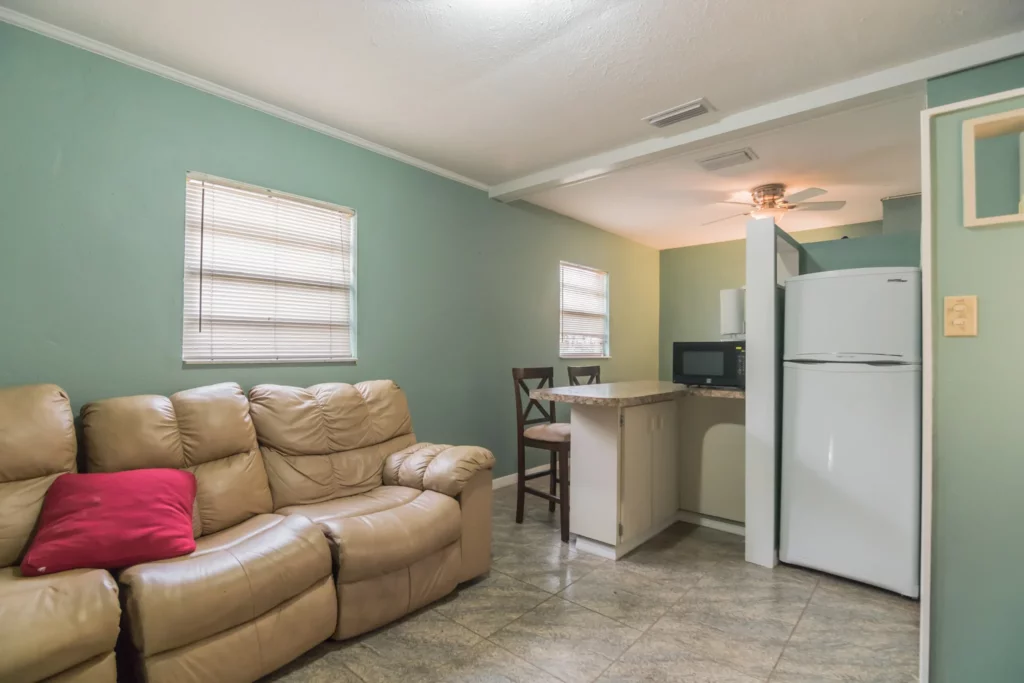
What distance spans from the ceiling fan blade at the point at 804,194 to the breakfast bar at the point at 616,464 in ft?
6.72

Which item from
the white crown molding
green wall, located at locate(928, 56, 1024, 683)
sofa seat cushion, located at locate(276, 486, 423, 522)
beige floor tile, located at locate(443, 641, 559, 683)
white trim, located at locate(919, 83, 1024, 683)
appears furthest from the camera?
sofa seat cushion, located at locate(276, 486, 423, 522)

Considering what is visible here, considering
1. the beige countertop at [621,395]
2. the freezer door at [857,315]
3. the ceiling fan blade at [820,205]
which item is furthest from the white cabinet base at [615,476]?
the ceiling fan blade at [820,205]

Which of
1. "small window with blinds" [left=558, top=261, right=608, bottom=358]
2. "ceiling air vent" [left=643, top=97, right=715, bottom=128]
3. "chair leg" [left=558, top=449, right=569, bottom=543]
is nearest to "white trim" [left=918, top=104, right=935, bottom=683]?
"ceiling air vent" [left=643, top=97, right=715, bottom=128]

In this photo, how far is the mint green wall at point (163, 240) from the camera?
82.6 inches

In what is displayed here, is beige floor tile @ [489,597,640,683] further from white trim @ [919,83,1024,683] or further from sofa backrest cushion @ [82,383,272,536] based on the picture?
sofa backrest cushion @ [82,383,272,536]

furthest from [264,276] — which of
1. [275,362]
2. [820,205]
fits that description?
[820,205]

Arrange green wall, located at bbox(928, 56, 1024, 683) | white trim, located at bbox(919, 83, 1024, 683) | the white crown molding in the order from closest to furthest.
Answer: green wall, located at bbox(928, 56, 1024, 683)
white trim, located at bbox(919, 83, 1024, 683)
the white crown molding

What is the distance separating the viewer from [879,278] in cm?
243

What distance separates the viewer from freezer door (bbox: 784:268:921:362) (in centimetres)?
237

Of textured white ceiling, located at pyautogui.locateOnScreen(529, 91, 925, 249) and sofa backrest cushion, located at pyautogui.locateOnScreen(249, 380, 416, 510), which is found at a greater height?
textured white ceiling, located at pyautogui.locateOnScreen(529, 91, 925, 249)

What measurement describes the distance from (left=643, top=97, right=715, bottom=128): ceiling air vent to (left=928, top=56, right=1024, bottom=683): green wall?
1363mm

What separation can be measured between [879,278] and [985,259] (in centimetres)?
89

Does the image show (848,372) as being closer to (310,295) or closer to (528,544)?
(528,544)

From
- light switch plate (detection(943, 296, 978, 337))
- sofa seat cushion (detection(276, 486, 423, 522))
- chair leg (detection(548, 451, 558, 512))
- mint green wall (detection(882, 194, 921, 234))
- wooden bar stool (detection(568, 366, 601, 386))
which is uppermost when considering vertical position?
mint green wall (detection(882, 194, 921, 234))
